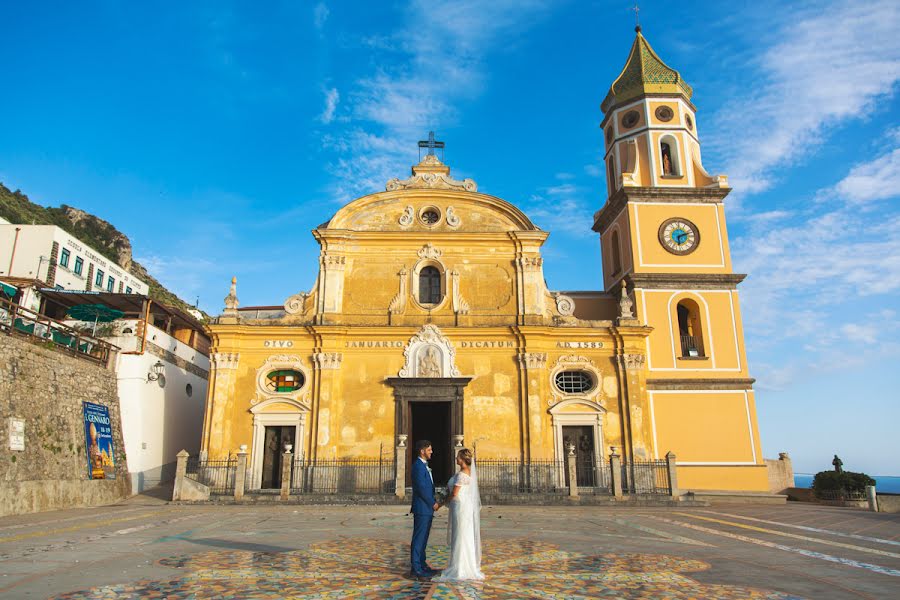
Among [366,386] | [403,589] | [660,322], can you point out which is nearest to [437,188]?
[366,386]

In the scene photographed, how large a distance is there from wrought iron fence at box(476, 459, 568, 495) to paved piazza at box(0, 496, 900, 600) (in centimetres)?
657

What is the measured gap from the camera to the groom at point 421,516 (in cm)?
727

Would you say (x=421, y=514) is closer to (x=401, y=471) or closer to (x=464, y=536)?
(x=464, y=536)

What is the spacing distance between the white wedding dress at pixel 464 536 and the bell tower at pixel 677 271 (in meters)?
18.2

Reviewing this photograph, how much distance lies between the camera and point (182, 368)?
90.9 feet

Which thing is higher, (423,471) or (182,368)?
(182,368)

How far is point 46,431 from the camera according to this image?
17.8 m

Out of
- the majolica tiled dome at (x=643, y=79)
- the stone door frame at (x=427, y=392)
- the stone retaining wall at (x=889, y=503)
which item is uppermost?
the majolica tiled dome at (x=643, y=79)

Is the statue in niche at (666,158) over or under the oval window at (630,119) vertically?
under

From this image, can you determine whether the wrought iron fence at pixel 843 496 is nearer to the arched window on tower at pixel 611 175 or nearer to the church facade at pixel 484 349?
the church facade at pixel 484 349

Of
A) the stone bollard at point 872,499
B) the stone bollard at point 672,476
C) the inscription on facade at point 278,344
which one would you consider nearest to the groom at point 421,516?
the stone bollard at point 672,476

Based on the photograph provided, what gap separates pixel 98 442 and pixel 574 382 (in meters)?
17.1

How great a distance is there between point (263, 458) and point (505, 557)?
1587 centimetres

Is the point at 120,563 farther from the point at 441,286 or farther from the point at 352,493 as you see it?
the point at 441,286
